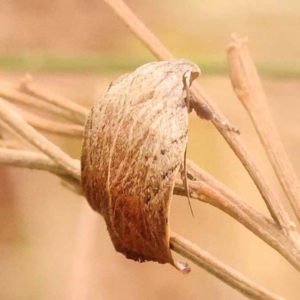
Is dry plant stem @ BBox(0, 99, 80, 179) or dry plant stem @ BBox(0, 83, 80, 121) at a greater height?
dry plant stem @ BBox(0, 83, 80, 121)

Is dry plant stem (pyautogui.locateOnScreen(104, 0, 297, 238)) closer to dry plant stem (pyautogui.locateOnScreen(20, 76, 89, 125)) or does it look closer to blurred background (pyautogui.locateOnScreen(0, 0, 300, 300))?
dry plant stem (pyautogui.locateOnScreen(20, 76, 89, 125))

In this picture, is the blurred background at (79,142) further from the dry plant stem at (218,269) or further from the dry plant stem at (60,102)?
the dry plant stem at (218,269)

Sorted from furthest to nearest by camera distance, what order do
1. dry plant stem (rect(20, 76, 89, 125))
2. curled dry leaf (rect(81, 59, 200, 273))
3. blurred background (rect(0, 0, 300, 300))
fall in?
blurred background (rect(0, 0, 300, 300))
dry plant stem (rect(20, 76, 89, 125))
curled dry leaf (rect(81, 59, 200, 273))

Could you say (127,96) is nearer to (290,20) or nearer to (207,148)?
(207,148)

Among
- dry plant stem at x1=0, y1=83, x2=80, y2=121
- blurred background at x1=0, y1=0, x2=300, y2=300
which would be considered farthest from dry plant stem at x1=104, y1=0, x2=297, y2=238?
blurred background at x1=0, y1=0, x2=300, y2=300

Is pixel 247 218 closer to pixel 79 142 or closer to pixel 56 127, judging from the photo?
pixel 56 127

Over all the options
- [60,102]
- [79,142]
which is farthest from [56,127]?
[79,142]
